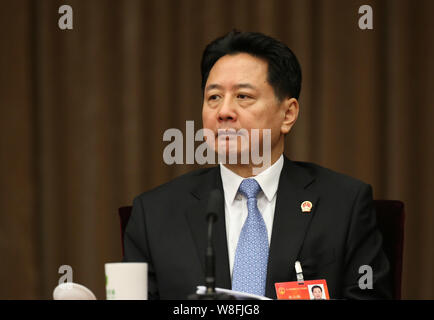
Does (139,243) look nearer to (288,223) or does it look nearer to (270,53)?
(288,223)

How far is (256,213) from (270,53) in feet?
1.78

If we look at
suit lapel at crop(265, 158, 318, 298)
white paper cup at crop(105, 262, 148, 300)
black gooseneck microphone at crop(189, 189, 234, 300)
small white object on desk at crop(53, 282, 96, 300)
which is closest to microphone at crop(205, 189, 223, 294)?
black gooseneck microphone at crop(189, 189, 234, 300)

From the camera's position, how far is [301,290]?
1.58 m

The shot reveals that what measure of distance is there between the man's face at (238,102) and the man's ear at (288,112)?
0.06 feet

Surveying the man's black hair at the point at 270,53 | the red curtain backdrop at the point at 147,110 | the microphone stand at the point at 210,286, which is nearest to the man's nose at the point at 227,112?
the man's black hair at the point at 270,53

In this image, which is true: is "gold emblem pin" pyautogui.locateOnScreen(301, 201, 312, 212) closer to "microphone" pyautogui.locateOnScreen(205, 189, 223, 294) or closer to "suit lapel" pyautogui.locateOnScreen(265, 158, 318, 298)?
"suit lapel" pyautogui.locateOnScreen(265, 158, 318, 298)

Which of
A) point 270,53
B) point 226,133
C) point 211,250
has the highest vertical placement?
point 270,53

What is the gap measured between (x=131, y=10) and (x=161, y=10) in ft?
0.50

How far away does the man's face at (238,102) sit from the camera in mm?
1826

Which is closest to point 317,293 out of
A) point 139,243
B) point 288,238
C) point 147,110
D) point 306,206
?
point 288,238

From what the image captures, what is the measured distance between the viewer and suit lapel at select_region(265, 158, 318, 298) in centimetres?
175

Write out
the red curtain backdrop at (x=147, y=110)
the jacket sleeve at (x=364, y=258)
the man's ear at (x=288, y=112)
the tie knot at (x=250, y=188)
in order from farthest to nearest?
the red curtain backdrop at (x=147, y=110) → the man's ear at (x=288, y=112) → the tie knot at (x=250, y=188) → the jacket sleeve at (x=364, y=258)

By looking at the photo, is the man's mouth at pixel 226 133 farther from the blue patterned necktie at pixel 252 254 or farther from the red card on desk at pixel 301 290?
the red card on desk at pixel 301 290
